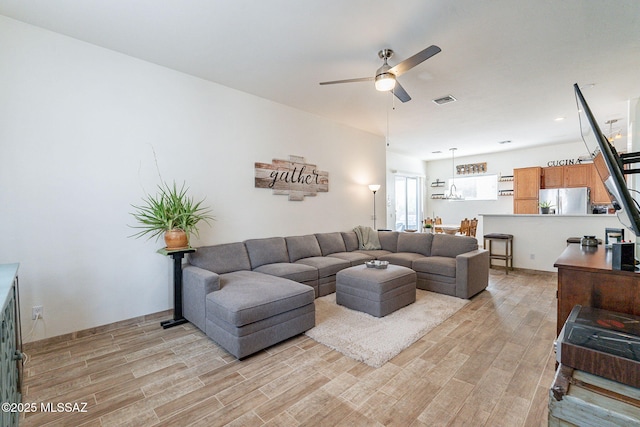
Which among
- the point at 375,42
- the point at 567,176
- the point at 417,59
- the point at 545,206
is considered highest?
the point at 375,42

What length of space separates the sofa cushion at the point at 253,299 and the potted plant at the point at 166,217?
70 cm

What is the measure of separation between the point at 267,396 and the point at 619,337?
188cm

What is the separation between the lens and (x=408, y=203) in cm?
905

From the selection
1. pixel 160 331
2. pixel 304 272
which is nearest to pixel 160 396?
pixel 160 331

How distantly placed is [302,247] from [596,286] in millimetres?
3345

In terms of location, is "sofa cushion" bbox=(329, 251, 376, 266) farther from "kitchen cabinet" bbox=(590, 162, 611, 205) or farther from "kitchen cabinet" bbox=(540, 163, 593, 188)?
"kitchen cabinet" bbox=(590, 162, 611, 205)

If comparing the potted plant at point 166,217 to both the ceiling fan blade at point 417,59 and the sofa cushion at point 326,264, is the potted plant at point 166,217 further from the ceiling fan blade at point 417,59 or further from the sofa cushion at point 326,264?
the ceiling fan blade at point 417,59

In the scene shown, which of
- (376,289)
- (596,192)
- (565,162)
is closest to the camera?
(376,289)

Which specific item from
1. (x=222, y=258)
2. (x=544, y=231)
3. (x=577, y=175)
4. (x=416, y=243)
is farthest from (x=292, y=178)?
(x=577, y=175)

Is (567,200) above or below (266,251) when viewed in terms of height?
above

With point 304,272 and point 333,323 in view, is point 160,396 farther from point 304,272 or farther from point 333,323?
point 304,272

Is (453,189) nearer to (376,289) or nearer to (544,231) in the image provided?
(544,231)

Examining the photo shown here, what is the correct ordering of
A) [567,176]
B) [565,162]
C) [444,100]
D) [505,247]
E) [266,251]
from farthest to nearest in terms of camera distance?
A: [565,162] → [567,176] → [505,247] → [444,100] → [266,251]

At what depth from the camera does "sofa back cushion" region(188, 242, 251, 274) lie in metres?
3.28
